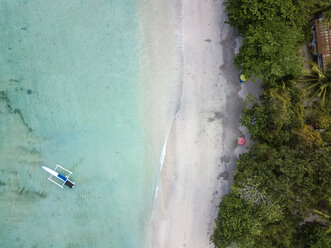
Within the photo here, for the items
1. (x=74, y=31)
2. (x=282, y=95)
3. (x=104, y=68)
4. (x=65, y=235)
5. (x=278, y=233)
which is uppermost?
(x=74, y=31)

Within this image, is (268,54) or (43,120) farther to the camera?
(43,120)

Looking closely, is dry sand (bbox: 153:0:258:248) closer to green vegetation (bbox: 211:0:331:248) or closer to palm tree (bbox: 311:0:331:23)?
green vegetation (bbox: 211:0:331:248)

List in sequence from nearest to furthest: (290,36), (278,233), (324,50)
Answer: (290,36) → (278,233) → (324,50)

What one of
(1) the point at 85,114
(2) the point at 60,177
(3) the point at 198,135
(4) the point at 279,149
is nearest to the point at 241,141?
(4) the point at 279,149

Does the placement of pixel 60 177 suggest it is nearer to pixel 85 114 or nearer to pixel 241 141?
pixel 85 114

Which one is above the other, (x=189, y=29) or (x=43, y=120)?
(x=189, y=29)

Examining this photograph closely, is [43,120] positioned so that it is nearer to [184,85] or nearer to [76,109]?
[76,109]

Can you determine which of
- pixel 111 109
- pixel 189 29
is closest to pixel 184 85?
pixel 189 29

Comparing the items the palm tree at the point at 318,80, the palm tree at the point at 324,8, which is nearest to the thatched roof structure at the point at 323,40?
the palm tree at the point at 324,8
